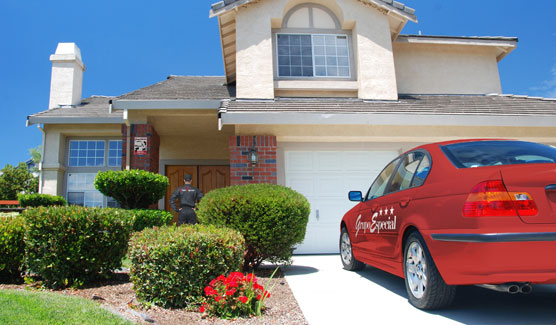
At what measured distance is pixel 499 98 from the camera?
10.6 meters

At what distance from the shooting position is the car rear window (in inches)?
134

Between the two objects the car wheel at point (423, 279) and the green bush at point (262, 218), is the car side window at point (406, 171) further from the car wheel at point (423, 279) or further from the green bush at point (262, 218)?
the green bush at point (262, 218)

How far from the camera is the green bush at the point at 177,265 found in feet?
12.8

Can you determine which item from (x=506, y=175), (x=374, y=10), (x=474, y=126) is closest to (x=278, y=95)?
(x=374, y=10)

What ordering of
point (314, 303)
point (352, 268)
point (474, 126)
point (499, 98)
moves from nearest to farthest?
point (314, 303), point (352, 268), point (474, 126), point (499, 98)

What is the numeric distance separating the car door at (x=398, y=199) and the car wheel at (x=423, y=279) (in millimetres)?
247

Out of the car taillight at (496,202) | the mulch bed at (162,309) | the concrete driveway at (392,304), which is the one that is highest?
the car taillight at (496,202)

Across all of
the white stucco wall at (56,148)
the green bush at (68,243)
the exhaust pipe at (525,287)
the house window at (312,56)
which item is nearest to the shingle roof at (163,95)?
the white stucco wall at (56,148)

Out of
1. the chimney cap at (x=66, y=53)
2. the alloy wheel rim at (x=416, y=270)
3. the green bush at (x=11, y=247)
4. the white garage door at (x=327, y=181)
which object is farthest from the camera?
the chimney cap at (x=66, y=53)

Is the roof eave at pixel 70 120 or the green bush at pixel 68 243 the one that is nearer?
the green bush at pixel 68 243

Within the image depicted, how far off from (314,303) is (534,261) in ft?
6.97

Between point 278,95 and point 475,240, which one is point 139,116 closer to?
point 278,95

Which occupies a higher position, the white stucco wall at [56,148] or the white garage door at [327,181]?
the white stucco wall at [56,148]

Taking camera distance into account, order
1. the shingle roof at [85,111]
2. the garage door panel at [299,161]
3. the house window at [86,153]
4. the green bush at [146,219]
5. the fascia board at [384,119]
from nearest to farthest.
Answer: the green bush at [146,219] → the fascia board at [384,119] → the garage door panel at [299,161] → the shingle roof at [85,111] → the house window at [86,153]
